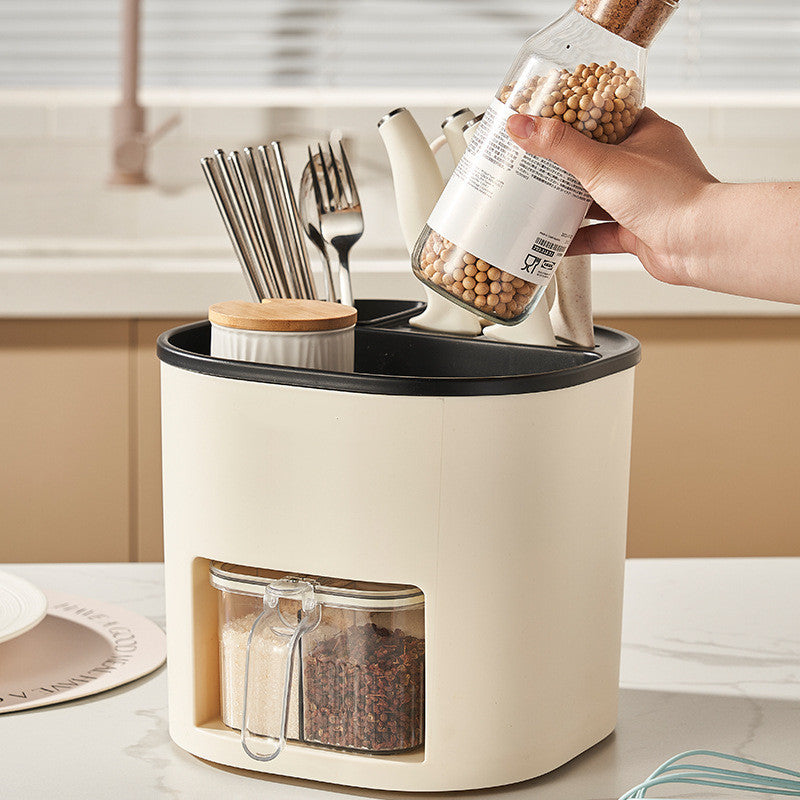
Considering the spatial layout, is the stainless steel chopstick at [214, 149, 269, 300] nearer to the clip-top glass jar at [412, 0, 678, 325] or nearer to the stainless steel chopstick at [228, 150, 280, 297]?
the stainless steel chopstick at [228, 150, 280, 297]

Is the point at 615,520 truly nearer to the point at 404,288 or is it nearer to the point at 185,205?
the point at 404,288

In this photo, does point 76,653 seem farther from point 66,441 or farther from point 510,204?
point 66,441

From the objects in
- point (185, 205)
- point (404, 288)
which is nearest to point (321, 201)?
point (404, 288)

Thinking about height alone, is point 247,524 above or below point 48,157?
below

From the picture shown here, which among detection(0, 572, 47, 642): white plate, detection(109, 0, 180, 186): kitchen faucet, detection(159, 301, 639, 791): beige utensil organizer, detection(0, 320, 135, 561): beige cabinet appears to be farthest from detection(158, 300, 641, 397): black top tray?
detection(109, 0, 180, 186): kitchen faucet

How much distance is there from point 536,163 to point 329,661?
0.82 feet

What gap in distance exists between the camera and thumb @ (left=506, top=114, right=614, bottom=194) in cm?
53

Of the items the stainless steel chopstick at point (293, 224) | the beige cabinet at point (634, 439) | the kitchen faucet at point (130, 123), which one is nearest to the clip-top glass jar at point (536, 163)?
the stainless steel chopstick at point (293, 224)

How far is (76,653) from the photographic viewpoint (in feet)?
2.40

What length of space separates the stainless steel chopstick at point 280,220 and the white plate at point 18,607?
24cm

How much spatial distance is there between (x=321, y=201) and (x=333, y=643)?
1.07ft

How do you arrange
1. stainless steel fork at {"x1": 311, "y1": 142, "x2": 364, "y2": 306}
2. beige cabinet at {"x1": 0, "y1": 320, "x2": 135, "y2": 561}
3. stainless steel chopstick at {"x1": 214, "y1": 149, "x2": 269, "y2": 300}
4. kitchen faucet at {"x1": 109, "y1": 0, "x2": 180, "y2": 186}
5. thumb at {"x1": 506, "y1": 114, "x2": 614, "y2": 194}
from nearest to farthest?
thumb at {"x1": 506, "y1": 114, "x2": 614, "y2": 194} < stainless steel chopstick at {"x1": 214, "y1": 149, "x2": 269, "y2": 300} < stainless steel fork at {"x1": 311, "y1": 142, "x2": 364, "y2": 306} < beige cabinet at {"x1": 0, "y1": 320, "x2": 135, "y2": 561} < kitchen faucet at {"x1": 109, "y1": 0, "x2": 180, "y2": 186}

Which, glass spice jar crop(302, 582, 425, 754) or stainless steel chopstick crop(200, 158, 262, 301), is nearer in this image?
glass spice jar crop(302, 582, 425, 754)

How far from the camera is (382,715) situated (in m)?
0.57
